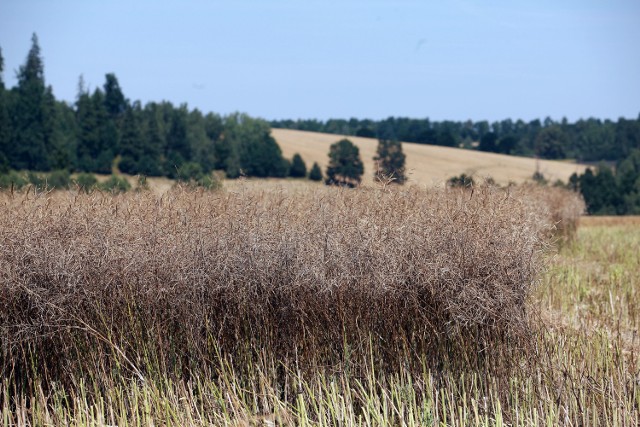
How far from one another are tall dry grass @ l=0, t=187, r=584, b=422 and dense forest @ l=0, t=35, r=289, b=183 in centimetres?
5456

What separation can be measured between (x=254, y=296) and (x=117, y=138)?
218 feet

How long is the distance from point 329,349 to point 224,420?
1290mm

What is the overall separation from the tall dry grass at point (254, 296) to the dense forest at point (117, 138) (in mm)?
54559

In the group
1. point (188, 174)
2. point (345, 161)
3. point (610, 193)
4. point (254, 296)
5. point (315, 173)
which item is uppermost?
point (345, 161)

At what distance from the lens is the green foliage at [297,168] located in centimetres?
7438

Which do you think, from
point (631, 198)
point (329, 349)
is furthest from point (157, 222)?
point (631, 198)

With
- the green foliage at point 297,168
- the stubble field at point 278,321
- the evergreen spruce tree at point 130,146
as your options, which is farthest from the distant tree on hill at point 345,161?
the stubble field at point 278,321

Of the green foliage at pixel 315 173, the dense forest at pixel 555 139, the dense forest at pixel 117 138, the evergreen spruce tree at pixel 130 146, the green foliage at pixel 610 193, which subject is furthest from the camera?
the dense forest at pixel 555 139

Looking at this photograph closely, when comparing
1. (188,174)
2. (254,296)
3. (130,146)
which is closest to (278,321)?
(254,296)

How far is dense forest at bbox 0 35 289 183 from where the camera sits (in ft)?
211

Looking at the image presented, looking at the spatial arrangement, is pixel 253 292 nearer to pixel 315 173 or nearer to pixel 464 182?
pixel 464 182

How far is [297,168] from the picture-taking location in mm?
74375

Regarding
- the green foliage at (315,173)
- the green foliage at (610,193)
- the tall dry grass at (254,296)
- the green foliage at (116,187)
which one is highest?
the green foliage at (116,187)

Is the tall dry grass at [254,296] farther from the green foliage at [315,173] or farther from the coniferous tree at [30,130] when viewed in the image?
the green foliage at [315,173]
